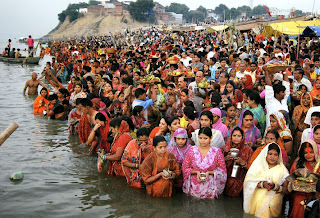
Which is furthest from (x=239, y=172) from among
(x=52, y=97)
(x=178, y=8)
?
(x=178, y=8)

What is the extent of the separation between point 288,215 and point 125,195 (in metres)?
2.24

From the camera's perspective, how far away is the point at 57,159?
7504 mm

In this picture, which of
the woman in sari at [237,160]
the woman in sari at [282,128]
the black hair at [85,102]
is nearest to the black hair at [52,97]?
the black hair at [85,102]

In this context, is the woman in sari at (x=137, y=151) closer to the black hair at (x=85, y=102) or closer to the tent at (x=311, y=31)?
the black hair at (x=85, y=102)

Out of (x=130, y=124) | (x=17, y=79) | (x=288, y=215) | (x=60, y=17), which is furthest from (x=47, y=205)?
Answer: (x=60, y=17)

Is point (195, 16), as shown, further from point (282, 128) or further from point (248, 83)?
point (282, 128)

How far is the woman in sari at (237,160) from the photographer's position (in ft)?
16.8

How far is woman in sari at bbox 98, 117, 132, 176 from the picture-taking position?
5.87 m

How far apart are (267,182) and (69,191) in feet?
9.70

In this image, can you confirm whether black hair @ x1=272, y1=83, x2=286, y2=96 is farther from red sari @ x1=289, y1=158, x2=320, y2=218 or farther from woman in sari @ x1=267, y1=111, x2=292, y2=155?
red sari @ x1=289, y1=158, x2=320, y2=218

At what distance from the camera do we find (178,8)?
152 metres

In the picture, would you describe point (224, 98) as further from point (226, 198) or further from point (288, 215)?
point (288, 215)

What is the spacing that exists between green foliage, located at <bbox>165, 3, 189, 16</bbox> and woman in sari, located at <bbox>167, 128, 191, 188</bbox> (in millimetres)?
145408

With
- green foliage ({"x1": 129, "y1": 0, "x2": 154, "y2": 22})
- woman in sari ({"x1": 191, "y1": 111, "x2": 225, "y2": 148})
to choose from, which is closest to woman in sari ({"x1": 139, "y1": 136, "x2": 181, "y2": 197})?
woman in sari ({"x1": 191, "y1": 111, "x2": 225, "y2": 148})
